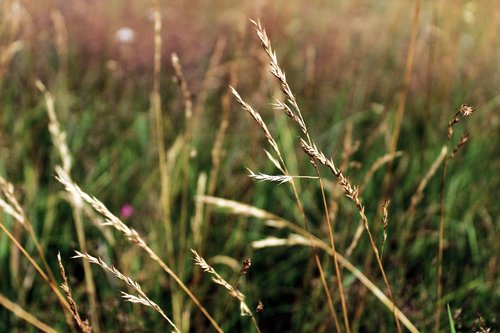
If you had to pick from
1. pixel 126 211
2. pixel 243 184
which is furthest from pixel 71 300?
pixel 243 184

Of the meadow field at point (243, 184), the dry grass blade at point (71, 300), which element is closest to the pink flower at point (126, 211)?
the meadow field at point (243, 184)

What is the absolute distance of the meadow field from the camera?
1.22m

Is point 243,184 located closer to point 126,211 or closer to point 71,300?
point 126,211

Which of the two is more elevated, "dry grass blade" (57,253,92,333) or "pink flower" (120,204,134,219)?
"dry grass blade" (57,253,92,333)

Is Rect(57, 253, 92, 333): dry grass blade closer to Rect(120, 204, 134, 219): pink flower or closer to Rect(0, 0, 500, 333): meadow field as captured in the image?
Rect(0, 0, 500, 333): meadow field

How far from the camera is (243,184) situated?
2053mm

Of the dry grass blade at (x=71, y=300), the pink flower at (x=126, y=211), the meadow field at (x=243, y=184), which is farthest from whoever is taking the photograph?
the pink flower at (x=126, y=211)

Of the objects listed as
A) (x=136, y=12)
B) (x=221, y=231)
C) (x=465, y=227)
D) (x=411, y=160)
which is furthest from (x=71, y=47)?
(x=465, y=227)

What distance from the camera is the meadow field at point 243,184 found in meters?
1.22

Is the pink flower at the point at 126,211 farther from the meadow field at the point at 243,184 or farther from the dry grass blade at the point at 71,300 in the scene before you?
the dry grass blade at the point at 71,300

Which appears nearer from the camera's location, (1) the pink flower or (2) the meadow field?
(2) the meadow field

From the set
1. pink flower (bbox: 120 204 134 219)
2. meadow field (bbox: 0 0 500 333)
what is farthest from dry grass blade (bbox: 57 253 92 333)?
pink flower (bbox: 120 204 134 219)

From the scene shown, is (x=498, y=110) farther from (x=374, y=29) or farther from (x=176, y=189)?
(x=176, y=189)

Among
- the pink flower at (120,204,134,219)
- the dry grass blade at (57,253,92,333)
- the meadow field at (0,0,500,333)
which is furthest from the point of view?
the pink flower at (120,204,134,219)
